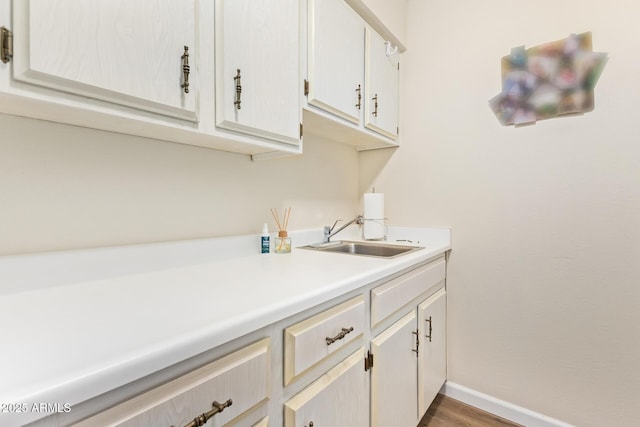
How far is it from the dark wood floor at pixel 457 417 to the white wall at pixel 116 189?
1329 millimetres

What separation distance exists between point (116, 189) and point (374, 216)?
4.54 ft

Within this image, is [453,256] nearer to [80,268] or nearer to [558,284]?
[558,284]

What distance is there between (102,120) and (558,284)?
200 cm

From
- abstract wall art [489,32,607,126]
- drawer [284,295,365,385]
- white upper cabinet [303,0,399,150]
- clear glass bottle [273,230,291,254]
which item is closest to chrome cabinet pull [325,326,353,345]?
drawer [284,295,365,385]

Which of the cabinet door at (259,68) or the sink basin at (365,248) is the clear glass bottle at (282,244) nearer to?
the sink basin at (365,248)

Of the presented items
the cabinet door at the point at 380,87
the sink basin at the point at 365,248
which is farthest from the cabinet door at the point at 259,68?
the sink basin at the point at 365,248

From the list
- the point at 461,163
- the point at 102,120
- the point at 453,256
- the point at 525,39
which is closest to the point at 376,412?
the point at 453,256

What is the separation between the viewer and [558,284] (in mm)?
1472

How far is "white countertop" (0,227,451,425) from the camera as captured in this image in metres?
0.41

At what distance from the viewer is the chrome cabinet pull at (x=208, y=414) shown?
508 mm

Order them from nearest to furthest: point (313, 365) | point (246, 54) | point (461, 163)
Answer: point (313, 365)
point (246, 54)
point (461, 163)

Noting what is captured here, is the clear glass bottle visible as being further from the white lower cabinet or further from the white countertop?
the white lower cabinet

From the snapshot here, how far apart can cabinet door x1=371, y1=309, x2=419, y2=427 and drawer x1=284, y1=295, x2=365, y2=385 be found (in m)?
0.18

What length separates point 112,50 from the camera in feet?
2.32
